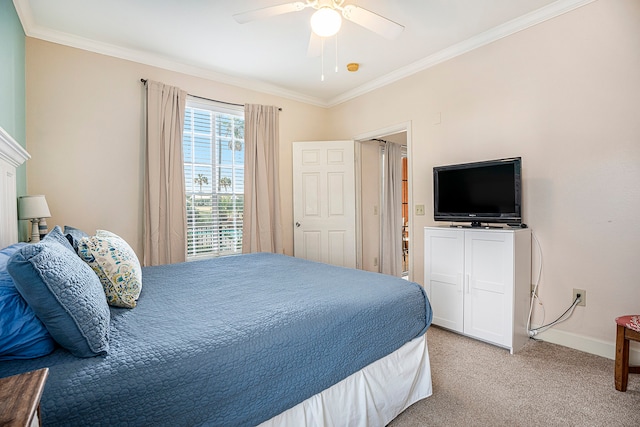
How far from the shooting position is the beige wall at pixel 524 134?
2.22 metres

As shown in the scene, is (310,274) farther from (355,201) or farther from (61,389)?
(355,201)

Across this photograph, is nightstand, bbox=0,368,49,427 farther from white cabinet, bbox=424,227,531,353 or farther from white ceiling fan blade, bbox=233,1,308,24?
white cabinet, bbox=424,227,531,353

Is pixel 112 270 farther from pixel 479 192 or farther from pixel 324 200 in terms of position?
pixel 324 200

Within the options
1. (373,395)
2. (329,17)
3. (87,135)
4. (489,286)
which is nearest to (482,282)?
(489,286)

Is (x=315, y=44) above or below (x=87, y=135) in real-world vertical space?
above

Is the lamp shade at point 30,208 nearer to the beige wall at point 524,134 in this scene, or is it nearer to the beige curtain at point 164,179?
the beige wall at point 524,134

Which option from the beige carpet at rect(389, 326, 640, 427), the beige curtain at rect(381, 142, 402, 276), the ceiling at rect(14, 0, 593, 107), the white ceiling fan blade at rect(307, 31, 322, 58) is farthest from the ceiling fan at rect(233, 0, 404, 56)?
the beige curtain at rect(381, 142, 402, 276)

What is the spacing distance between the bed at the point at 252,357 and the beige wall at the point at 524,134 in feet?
4.95

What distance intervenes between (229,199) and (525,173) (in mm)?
3090

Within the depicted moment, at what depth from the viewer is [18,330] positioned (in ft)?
2.81

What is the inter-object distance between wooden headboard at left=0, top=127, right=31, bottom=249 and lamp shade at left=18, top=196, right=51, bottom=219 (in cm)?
6

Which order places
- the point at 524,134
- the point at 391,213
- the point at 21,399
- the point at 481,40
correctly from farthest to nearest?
the point at 391,213 → the point at 481,40 → the point at 524,134 → the point at 21,399

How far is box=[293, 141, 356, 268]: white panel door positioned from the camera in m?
4.17

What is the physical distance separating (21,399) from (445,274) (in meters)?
2.87
